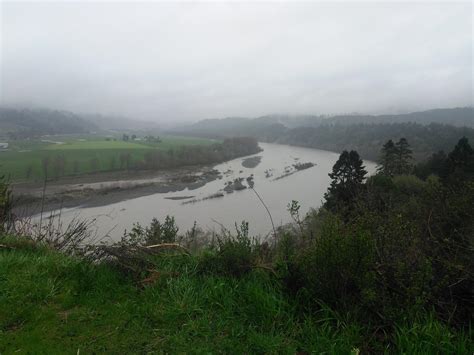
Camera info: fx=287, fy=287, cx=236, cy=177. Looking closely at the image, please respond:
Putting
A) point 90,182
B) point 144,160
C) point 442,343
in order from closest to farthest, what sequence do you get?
point 442,343 → point 90,182 → point 144,160

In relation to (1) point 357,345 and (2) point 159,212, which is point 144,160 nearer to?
(2) point 159,212

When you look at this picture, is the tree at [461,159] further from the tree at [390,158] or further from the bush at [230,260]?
the bush at [230,260]

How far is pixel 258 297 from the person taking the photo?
92.0 inches

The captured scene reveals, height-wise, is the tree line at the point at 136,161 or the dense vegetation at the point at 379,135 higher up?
the dense vegetation at the point at 379,135

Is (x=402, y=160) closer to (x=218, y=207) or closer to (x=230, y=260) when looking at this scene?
(x=218, y=207)

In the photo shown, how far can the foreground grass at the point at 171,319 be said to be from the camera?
190 centimetres

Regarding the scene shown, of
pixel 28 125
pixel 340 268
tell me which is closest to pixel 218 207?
pixel 340 268

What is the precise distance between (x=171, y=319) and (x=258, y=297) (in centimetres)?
70

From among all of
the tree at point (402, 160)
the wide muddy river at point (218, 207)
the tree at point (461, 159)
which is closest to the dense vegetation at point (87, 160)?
the wide muddy river at point (218, 207)

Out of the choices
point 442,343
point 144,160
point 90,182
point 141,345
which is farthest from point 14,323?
point 144,160

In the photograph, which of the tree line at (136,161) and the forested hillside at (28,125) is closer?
the tree line at (136,161)

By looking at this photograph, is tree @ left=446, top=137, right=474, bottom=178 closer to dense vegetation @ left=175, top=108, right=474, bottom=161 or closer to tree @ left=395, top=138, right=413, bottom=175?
tree @ left=395, top=138, right=413, bottom=175

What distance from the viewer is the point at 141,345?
1964 millimetres

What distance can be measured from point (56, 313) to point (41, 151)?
170ft
